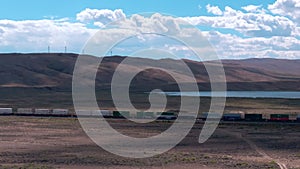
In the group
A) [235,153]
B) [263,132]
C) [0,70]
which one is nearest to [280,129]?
[263,132]

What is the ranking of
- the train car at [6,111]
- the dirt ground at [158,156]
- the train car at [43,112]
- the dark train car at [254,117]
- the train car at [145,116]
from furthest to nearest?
the train car at [6,111] < the train car at [43,112] < the train car at [145,116] < the dark train car at [254,117] < the dirt ground at [158,156]

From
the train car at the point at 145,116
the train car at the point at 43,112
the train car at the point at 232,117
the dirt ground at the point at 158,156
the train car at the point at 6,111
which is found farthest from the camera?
the train car at the point at 6,111

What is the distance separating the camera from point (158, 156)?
1645 inches

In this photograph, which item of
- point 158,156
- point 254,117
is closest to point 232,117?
point 254,117

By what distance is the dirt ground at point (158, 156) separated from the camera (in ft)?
126

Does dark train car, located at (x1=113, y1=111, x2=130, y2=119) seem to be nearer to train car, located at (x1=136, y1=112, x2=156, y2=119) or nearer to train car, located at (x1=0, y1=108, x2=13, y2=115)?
train car, located at (x1=136, y1=112, x2=156, y2=119)

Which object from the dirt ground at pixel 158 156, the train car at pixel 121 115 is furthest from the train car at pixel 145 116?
the dirt ground at pixel 158 156

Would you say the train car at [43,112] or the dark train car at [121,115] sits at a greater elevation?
the train car at [43,112]

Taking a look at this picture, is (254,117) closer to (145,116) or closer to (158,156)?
(145,116)

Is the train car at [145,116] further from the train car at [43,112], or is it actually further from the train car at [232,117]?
the train car at [43,112]

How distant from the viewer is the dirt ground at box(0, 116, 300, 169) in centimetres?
3844

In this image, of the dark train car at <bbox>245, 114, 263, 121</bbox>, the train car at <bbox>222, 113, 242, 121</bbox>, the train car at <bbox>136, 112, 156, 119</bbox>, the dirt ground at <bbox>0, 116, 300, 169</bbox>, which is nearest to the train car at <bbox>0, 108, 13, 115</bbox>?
the dirt ground at <bbox>0, 116, 300, 169</bbox>

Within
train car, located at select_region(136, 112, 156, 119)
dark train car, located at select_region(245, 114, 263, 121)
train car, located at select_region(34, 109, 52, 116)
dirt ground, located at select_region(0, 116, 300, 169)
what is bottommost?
dirt ground, located at select_region(0, 116, 300, 169)

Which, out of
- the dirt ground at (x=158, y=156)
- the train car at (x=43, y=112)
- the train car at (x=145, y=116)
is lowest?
the dirt ground at (x=158, y=156)
